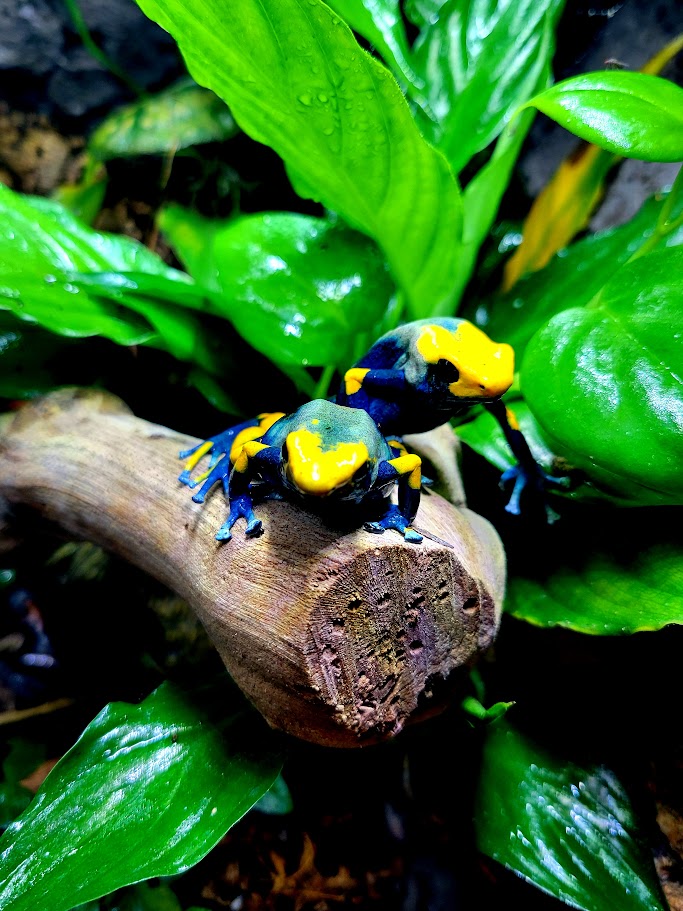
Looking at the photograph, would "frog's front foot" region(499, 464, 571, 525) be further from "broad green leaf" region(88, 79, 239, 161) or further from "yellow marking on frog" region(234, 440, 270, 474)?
"broad green leaf" region(88, 79, 239, 161)

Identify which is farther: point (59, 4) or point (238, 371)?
point (59, 4)

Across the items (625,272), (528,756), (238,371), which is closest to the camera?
(625,272)

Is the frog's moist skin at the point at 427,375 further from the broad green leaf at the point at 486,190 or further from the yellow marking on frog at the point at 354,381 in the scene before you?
the broad green leaf at the point at 486,190

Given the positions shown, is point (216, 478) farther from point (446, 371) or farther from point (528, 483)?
point (528, 483)

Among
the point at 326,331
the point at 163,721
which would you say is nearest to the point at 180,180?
the point at 326,331

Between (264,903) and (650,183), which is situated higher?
(650,183)

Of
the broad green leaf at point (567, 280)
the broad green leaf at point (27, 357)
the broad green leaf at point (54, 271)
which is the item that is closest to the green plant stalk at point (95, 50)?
the broad green leaf at point (54, 271)

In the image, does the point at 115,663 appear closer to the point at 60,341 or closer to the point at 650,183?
the point at 60,341

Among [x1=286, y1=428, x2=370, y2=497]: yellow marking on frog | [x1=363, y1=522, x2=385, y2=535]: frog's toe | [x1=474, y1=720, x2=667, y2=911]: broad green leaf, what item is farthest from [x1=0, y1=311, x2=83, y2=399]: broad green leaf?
[x1=474, y1=720, x2=667, y2=911]: broad green leaf

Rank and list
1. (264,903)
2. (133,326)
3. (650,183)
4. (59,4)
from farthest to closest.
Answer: (59,4) → (650,183) → (133,326) → (264,903)
